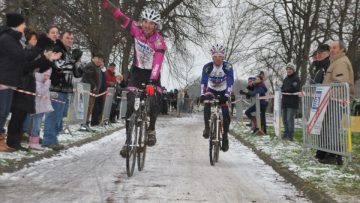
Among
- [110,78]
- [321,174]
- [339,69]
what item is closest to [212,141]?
[321,174]

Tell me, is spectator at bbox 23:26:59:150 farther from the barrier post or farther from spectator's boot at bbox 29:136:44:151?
the barrier post

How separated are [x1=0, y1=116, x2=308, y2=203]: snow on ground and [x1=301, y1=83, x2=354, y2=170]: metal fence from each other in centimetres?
102

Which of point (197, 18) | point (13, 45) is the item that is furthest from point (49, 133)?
point (197, 18)

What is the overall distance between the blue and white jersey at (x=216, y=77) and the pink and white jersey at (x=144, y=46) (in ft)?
6.90

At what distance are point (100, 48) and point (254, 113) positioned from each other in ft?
37.0

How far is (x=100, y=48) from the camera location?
26.2 meters

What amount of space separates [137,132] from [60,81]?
3351mm

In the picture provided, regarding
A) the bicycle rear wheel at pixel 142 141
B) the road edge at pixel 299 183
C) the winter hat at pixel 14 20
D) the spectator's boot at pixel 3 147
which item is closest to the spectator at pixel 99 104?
the road edge at pixel 299 183

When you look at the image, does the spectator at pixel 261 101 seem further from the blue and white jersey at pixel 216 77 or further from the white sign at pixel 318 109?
the white sign at pixel 318 109

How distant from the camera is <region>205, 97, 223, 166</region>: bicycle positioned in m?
9.59

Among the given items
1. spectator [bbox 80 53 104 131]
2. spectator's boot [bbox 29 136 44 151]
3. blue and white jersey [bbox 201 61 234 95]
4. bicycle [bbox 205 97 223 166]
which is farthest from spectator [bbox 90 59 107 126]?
bicycle [bbox 205 97 223 166]

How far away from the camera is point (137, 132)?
311 inches

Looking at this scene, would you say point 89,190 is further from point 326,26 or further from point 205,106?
point 326,26

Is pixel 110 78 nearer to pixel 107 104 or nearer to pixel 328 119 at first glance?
pixel 107 104
